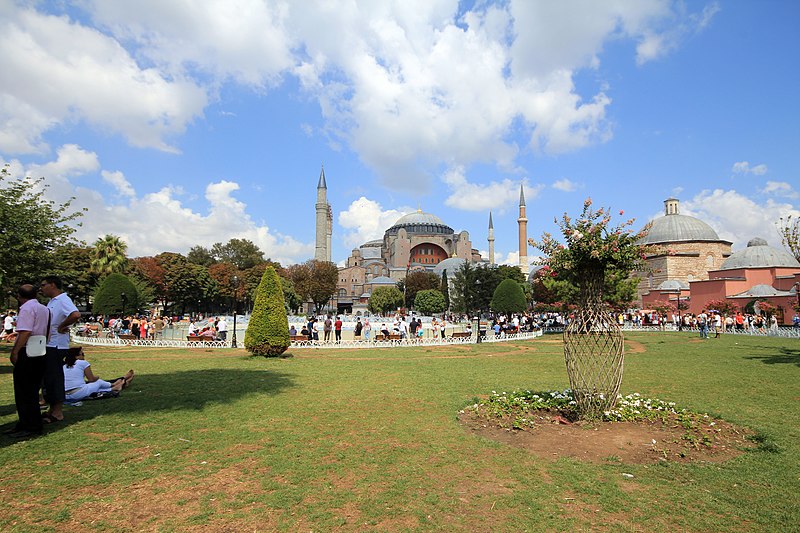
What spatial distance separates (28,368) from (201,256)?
6395 cm

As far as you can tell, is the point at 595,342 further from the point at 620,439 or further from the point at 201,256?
the point at 201,256

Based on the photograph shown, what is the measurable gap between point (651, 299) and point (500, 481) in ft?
146

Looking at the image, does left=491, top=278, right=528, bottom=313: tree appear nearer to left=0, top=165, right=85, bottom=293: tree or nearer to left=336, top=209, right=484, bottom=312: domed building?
left=0, top=165, right=85, bottom=293: tree

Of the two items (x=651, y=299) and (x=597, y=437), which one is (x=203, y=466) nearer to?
(x=597, y=437)

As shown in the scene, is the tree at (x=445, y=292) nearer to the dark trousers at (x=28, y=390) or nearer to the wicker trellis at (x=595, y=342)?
the wicker trellis at (x=595, y=342)

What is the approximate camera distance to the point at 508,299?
3453 cm

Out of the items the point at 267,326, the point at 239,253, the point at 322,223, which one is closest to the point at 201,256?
the point at 239,253

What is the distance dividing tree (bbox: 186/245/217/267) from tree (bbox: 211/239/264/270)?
1.17 meters

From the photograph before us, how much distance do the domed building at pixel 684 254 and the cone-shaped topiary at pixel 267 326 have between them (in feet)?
130

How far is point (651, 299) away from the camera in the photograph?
42.4 meters

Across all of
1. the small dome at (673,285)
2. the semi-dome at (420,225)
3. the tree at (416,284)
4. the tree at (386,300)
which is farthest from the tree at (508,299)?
the semi-dome at (420,225)

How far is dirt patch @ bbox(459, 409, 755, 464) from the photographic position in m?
4.71

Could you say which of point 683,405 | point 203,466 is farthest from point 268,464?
point 683,405

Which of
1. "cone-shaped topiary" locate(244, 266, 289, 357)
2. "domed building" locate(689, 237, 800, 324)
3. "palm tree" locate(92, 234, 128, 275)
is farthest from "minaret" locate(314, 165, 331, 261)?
"cone-shaped topiary" locate(244, 266, 289, 357)
